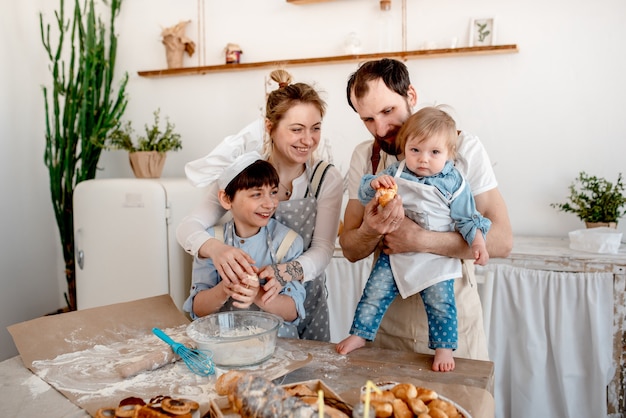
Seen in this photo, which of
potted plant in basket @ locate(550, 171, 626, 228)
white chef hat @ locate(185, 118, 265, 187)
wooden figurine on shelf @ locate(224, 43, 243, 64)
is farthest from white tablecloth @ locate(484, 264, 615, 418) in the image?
wooden figurine on shelf @ locate(224, 43, 243, 64)

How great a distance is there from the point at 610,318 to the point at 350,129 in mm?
1671

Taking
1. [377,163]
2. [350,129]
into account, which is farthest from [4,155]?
[377,163]

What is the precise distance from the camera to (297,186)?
1722mm

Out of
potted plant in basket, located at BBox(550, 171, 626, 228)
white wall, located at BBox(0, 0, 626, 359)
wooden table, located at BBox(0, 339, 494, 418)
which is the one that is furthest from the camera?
white wall, located at BBox(0, 0, 626, 359)

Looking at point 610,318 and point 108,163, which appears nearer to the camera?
point 610,318

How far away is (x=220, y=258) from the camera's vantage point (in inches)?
58.4

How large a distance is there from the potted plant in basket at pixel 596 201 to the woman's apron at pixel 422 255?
Result: 1.47 m

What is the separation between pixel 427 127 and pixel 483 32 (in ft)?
5.60

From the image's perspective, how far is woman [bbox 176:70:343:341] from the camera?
1.63m

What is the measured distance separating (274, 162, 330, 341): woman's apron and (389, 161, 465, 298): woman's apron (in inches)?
12.5

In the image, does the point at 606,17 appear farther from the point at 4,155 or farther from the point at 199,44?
the point at 4,155

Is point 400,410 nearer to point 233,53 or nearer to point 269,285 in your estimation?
point 269,285

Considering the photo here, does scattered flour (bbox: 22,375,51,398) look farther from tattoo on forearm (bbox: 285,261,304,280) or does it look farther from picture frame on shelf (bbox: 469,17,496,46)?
picture frame on shelf (bbox: 469,17,496,46)

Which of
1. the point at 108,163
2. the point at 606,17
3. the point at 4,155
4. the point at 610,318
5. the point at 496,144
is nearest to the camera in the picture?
the point at 610,318
